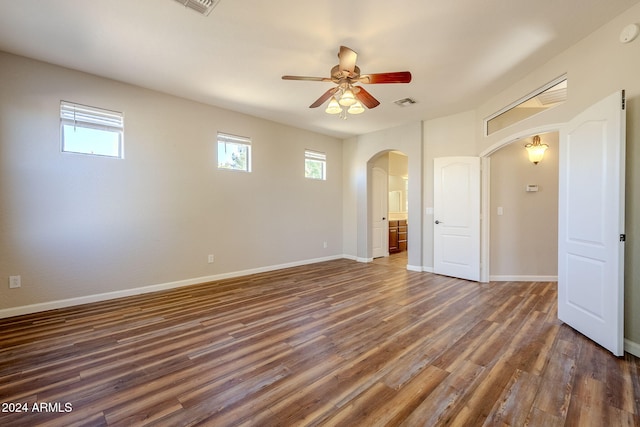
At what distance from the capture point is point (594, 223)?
252 centimetres

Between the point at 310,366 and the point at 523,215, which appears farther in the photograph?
the point at 523,215

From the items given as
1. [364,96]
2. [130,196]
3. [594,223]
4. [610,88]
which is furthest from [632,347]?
[130,196]

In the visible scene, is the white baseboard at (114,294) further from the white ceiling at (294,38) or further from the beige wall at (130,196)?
the white ceiling at (294,38)

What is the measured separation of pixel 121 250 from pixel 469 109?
19.4 feet

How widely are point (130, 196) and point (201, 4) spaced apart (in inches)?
108

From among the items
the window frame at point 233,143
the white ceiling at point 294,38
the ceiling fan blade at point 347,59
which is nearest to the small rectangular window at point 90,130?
the white ceiling at point 294,38

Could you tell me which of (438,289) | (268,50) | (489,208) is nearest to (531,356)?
(438,289)

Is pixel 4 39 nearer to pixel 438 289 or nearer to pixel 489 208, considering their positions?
pixel 438 289

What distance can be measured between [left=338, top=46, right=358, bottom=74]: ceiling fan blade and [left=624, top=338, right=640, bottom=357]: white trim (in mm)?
3474

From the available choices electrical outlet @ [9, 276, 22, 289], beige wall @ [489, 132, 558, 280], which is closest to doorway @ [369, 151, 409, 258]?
beige wall @ [489, 132, 558, 280]

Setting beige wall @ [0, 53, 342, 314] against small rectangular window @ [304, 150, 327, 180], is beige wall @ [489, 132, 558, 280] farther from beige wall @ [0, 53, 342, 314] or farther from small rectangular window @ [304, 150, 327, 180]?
beige wall @ [0, 53, 342, 314]

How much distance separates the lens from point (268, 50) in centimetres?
304

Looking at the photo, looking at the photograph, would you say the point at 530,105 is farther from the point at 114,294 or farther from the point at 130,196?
the point at 114,294

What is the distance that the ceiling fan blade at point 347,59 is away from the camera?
8.74 ft
